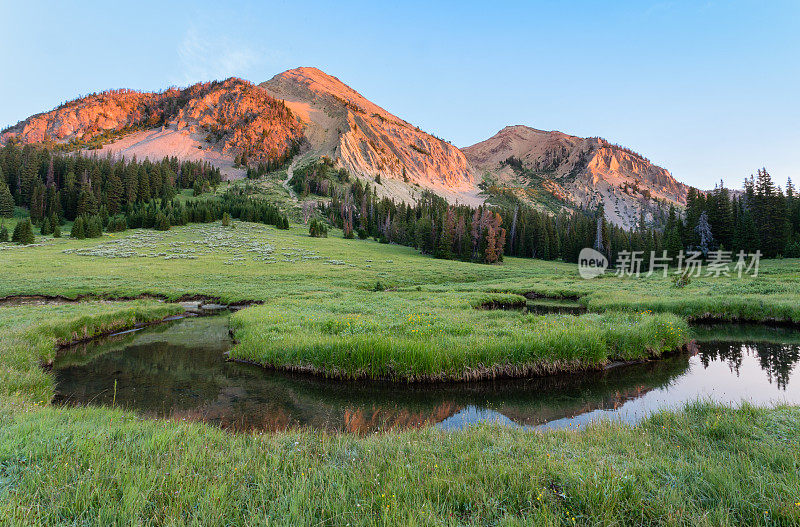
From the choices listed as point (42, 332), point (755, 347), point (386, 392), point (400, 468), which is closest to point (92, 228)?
point (42, 332)

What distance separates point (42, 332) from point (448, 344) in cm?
1992

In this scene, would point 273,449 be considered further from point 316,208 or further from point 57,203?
point 316,208

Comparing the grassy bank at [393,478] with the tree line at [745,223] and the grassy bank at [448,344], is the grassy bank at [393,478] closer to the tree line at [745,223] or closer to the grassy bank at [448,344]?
the grassy bank at [448,344]

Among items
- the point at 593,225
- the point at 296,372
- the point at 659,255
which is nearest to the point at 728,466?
the point at 296,372

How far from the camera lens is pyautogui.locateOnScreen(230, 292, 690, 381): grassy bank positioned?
43.2ft

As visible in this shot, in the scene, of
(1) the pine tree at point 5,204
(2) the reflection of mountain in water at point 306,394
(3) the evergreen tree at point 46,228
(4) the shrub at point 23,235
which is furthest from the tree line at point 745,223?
(1) the pine tree at point 5,204

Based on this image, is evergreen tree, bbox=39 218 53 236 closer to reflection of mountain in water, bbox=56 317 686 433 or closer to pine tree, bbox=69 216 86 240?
pine tree, bbox=69 216 86 240

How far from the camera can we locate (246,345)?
15812mm

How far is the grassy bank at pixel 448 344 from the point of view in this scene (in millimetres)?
13172

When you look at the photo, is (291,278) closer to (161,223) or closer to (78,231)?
(78,231)

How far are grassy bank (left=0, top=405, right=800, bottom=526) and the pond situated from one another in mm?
2790

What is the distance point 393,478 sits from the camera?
461 centimetres

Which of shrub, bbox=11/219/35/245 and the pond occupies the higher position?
shrub, bbox=11/219/35/245

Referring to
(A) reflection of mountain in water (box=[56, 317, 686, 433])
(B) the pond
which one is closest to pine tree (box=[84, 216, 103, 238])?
(B) the pond
